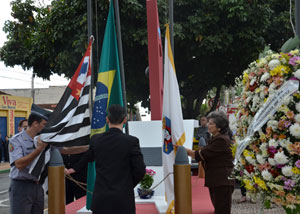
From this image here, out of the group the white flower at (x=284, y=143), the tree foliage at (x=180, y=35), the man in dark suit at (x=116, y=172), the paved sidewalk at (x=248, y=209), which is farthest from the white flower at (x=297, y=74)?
the tree foliage at (x=180, y=35)

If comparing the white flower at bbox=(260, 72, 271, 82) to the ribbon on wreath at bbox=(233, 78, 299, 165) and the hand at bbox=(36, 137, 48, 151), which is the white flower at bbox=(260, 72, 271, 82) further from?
the hand at bbox=(36, 137, 48, 151)

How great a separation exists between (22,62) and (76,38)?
5564 millimetres

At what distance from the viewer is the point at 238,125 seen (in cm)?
325

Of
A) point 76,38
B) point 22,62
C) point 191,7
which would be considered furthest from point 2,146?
point 191,7

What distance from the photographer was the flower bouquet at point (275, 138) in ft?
8.60

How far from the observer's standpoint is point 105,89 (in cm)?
600

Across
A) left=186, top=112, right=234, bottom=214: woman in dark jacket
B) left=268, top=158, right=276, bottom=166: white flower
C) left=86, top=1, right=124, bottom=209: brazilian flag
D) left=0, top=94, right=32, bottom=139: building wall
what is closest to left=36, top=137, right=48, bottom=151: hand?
left=86, top=1, right=124, bottom=209: brazilian flag

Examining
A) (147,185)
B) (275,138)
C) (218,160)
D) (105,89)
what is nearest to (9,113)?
(147,185)

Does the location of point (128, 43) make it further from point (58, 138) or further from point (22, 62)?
point (58, 138)

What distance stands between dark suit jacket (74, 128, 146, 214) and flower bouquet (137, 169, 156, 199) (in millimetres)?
2879

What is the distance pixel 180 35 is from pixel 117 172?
11.4 m

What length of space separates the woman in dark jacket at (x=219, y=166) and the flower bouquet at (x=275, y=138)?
5.94ft

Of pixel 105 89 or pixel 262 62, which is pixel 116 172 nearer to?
pixel 262 62

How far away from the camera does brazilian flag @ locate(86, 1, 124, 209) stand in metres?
5.78
